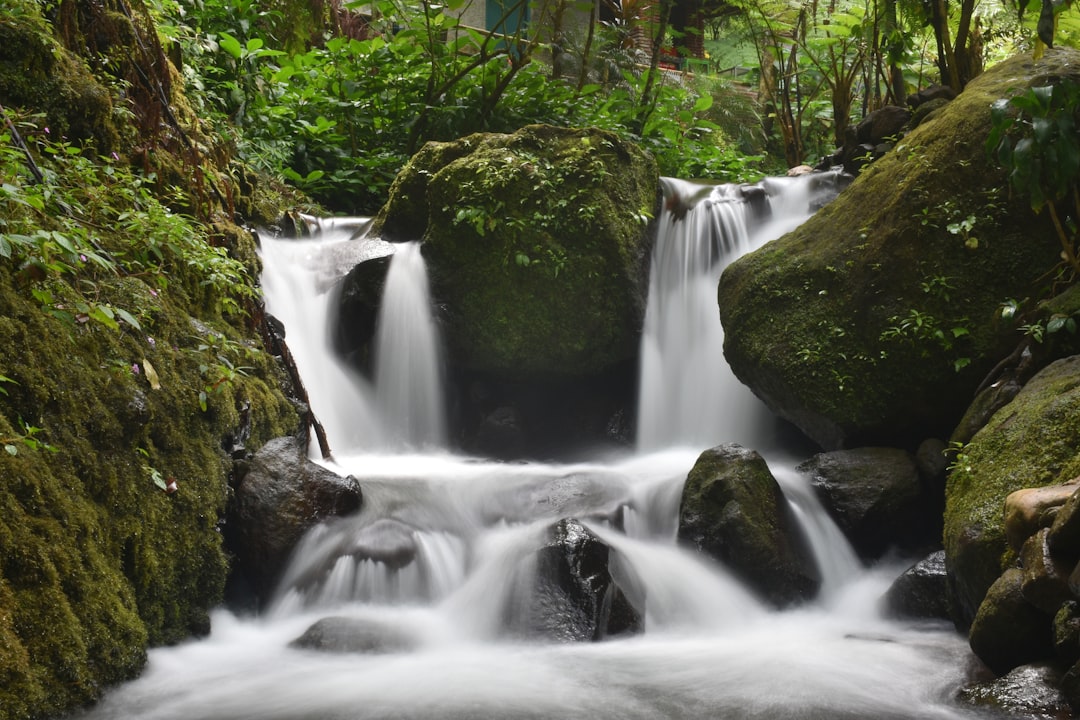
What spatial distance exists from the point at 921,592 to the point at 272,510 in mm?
3478

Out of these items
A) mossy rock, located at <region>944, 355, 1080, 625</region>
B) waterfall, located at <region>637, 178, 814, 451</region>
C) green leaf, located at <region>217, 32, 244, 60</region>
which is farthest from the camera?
green leaf, located at <region>217, 32, 244, 60</region>

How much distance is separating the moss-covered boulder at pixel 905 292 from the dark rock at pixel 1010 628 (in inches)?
88.8

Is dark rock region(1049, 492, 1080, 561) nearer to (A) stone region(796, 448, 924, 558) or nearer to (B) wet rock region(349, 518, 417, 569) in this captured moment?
(A) stone region(796, 448, 924, 558)

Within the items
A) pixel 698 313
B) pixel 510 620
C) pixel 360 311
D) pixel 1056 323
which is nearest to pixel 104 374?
pixel 510 620

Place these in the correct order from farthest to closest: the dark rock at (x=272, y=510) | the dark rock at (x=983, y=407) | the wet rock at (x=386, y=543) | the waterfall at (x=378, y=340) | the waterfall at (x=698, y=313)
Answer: the waterfall at (x=698, y=313) < the waterfall at (x=378, y=340) < the dark rock at (x=983, y=407) < the wet rock at (x=386, y=543) < the dark rock at (x=272, y=510)

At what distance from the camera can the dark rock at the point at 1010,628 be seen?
130 inches

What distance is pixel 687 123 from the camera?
43.3 feet

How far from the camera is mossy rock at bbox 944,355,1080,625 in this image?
3746 millimetres

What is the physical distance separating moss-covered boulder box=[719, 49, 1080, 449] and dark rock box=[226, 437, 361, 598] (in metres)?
3.24

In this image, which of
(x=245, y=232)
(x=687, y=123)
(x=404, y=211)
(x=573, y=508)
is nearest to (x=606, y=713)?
(x=573, y=508)

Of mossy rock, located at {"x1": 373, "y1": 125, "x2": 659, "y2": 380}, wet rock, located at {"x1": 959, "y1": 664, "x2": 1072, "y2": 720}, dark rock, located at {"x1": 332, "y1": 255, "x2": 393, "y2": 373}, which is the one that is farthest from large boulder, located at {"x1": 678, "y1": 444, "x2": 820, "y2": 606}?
dark rock, located at {"x1": 332, "y1": 255, "x2": 393, "y2": 373}

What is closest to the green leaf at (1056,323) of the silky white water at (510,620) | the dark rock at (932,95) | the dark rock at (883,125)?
the silky white water at (510,620)

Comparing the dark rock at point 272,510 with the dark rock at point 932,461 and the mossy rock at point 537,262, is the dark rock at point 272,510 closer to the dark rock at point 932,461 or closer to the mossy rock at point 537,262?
the mossy rock at point 537,262

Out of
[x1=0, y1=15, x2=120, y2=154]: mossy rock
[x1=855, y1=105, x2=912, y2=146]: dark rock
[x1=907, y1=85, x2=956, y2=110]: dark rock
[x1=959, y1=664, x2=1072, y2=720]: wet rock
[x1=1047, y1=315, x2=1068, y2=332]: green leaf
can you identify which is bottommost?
[x1=959, y1=664, x2=1072, y2=720]: wet rock
